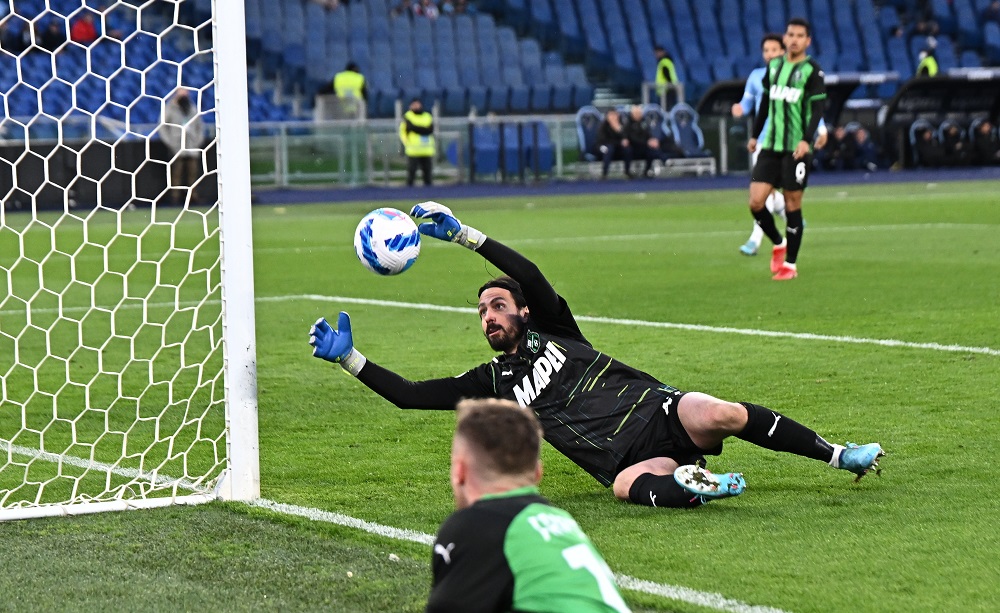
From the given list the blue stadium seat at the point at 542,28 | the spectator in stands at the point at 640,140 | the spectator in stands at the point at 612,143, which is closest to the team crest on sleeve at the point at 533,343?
the spectator in stands at the point at 612,143

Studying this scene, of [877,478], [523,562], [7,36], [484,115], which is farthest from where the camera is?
[484,115]

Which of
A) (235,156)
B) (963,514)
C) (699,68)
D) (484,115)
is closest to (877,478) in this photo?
(963,514)

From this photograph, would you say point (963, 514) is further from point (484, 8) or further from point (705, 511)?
point (484, 8)

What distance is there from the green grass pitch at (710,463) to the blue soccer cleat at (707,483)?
8 centimetres

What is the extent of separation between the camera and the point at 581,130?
2877cm

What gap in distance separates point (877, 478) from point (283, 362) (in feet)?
A: 13.2

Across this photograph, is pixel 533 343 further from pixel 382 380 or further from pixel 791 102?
pixel 791 102

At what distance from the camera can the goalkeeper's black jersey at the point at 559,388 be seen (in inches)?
196

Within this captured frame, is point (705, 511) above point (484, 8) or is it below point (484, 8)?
below

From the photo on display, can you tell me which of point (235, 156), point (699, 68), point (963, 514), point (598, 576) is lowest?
point (963, 514)

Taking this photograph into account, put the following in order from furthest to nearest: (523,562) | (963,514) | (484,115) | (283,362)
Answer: (484,115)
(283,362)
(963,514)
(523,562)

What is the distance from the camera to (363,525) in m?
4.63

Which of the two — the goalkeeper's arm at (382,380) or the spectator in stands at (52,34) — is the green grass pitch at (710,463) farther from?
the spectator in stands at (52,34)

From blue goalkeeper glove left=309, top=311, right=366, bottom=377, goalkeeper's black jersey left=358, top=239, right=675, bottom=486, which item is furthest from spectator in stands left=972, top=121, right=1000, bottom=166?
blue goalkeeper glove left=309, top=311, right=366, bottom=377
